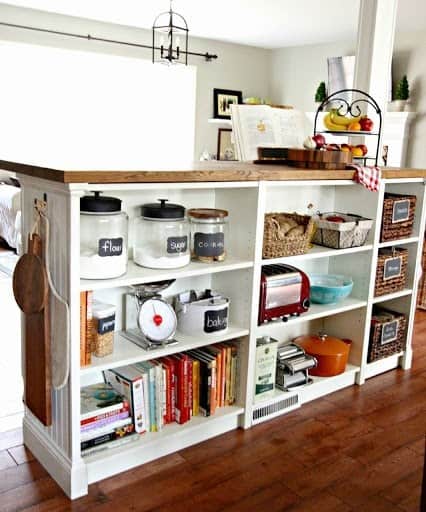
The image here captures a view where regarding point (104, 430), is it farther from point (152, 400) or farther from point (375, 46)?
point (375, 46)

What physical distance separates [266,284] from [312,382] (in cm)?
66

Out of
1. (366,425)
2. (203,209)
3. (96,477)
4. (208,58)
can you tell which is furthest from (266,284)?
(208,58)

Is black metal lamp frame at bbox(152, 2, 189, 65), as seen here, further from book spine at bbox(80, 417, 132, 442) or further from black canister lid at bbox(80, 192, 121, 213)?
book spine at bbox(80, 417, 132, 442)

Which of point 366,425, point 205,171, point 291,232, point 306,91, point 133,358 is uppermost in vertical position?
point 306,91

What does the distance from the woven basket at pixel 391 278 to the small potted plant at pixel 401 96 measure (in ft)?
10.2

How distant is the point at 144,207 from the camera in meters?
2.19

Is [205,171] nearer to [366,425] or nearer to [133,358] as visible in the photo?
[133,358]

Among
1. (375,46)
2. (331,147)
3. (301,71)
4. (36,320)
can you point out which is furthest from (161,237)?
(301,71)

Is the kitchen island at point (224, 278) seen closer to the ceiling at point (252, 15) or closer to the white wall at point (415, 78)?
the ceiling at point (252, 15)

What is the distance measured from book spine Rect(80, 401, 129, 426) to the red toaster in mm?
675

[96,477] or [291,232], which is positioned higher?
[291,232]

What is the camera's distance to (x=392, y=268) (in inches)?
120

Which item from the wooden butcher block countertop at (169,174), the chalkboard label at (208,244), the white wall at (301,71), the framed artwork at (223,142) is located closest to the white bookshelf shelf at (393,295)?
the wooden butcher block countertop at (169,174)

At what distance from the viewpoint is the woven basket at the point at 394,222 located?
290 centimetres
